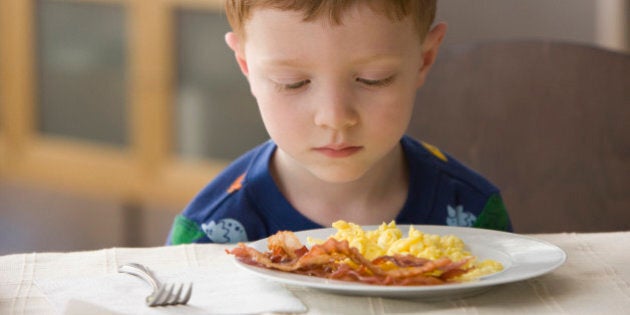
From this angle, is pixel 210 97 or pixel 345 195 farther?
pixel 210 97

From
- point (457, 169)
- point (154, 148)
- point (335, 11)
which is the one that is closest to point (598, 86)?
point (457, 169)

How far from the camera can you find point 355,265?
0.86 metres

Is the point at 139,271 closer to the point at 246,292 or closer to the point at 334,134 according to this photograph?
the point at 246,292

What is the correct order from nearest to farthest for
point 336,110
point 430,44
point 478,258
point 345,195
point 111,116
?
point 478,258 < point 336,110 < point 430,44 < point 345,195 < point 111,116

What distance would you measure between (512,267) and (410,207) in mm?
524

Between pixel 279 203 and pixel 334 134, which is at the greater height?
pixel 334 134

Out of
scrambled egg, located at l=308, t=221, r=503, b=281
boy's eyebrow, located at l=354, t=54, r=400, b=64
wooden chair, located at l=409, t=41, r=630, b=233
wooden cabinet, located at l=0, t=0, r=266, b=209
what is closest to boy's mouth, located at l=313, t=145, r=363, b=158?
boy's eyebrow, located at l=354, t=54, r=400, b=64

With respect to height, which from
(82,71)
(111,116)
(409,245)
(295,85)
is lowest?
(111,116)

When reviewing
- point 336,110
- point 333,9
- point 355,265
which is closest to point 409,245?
point 355,265

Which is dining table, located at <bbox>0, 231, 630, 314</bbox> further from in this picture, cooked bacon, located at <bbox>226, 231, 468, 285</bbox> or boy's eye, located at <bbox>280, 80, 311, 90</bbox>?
boy's eye, located at <bbox>280, 80, 311, 90</bbox>

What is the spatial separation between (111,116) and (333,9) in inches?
103

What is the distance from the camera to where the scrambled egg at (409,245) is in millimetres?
886

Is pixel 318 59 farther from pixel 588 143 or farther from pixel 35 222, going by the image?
pixel 35 222

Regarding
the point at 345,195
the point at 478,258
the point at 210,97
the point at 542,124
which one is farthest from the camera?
the point at 210,97
